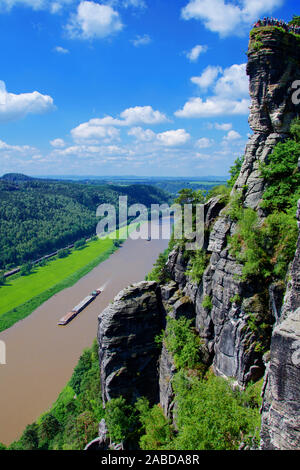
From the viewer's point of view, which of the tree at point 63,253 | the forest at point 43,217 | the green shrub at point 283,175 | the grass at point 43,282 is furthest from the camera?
the tree at point 63,253

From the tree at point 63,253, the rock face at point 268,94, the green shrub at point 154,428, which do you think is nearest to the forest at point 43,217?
the tree at point 63,253

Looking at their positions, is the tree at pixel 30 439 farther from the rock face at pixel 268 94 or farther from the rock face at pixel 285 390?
the rock face at pixel 268 94

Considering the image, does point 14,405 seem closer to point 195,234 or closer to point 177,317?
point 177,317

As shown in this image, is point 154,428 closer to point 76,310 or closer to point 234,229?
point 234,229

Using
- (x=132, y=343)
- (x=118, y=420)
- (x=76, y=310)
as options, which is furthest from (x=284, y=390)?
(x=76, y=310)

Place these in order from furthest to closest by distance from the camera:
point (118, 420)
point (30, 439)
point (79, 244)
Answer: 1. point (79, 244)
2. point (30, 439)
3. point (118, 420)

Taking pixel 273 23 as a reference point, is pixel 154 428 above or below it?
below
